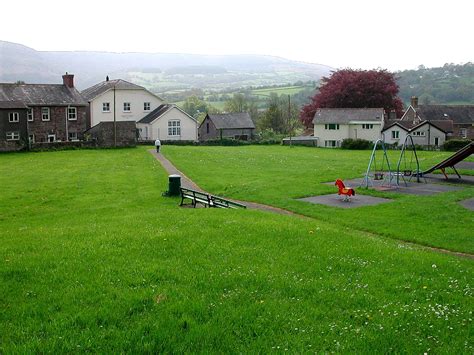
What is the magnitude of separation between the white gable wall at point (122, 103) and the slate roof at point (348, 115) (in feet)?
Answer: 80.3

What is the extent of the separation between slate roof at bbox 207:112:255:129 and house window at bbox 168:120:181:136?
14.2 m

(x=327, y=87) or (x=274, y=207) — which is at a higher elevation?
(x=327, y=87)

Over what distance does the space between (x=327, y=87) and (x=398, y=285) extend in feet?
280

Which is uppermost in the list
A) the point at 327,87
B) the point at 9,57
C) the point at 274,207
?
the point at 9,57

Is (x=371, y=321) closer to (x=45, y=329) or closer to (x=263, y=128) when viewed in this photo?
(x=45, y=329)

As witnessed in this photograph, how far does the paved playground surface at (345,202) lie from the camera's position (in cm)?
2298

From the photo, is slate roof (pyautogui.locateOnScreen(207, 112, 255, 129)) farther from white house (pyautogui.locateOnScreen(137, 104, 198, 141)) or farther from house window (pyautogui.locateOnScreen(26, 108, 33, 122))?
house window (pyautogui.locateOnScreen(26, 108, 33, 122))

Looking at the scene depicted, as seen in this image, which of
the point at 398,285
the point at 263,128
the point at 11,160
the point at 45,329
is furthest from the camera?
the point at 263,128

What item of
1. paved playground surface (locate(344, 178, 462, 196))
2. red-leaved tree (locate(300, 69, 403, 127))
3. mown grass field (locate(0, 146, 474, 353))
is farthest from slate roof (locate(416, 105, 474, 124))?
mown grass field (locate(0, 146, 474, 353))

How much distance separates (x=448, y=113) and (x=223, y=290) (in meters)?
92.4

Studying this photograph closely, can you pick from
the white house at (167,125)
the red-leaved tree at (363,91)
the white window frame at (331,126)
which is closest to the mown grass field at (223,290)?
the white house at (167,125)

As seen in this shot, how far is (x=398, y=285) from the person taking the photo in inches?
372

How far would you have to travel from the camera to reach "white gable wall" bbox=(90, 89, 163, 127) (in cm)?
7250

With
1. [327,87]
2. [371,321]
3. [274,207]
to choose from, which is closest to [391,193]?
[274,207]
